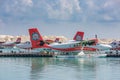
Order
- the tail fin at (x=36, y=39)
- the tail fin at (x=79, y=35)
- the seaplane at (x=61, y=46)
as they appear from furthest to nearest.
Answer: the tail fin at (x=79, y=35)
the tail fin at (x=36, y=39)
the seaplane at (x=61, y=46)

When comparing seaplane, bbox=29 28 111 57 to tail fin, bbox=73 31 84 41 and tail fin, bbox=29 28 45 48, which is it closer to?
tail fin, bbox=29 28 45 48

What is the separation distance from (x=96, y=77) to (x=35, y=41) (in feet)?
176

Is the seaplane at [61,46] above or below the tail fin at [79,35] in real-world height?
below

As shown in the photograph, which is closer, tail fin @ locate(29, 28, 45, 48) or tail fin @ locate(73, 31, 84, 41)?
tail fin @ locate(29, 28, 45, 48)

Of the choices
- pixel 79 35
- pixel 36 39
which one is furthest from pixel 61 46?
pixel 79 35

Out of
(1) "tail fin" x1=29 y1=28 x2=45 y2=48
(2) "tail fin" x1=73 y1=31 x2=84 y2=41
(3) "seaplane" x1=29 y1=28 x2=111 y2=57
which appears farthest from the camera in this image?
(2) "tail fin" x1=73 y1=31 x2=84 y2=41

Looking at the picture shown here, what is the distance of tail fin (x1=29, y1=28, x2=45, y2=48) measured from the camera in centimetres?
10100

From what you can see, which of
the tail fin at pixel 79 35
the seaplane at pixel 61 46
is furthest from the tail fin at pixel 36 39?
the tail fin at pixel 79 35

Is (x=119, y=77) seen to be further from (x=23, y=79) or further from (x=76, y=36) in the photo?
(x=76, y=36)

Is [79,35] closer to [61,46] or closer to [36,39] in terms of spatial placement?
[36,39]

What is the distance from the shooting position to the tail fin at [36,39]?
101000 mm

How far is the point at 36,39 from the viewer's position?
102 metres

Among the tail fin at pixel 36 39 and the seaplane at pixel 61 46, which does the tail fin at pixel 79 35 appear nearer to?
the seaplane at pixel 61 46

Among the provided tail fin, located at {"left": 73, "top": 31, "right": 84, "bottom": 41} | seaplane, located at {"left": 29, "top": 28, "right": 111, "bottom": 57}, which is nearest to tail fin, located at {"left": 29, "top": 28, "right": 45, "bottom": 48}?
seaplane, located at {"left": 29, "top": 28, "right": 111, "bottom": 57}
